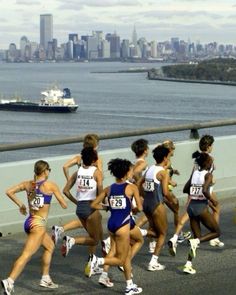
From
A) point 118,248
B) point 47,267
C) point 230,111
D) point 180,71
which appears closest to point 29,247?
point 47,267

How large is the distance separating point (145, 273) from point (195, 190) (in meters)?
1.17

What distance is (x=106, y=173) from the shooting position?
36.2ft

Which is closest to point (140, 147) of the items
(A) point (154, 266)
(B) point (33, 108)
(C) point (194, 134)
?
(A) point (154, 266)

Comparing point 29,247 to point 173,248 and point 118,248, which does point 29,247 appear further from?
point 173,248

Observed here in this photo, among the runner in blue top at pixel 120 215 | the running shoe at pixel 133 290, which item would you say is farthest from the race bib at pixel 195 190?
the running shoe at pixel 133 290

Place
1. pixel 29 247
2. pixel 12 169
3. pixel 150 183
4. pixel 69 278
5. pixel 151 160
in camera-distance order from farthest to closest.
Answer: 1. pixel 151 160
2. pixel 12 169
3. pixel 150 183
4. pixel 69 278
5. pixel 29 247

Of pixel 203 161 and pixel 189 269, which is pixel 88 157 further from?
pixel 189 269

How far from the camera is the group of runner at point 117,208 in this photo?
24.6ft

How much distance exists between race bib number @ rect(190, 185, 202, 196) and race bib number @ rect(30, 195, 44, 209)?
1.96m

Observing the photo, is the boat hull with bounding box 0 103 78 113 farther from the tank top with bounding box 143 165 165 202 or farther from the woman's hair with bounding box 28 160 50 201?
the woman's hair with bounding box 28 160 50 201

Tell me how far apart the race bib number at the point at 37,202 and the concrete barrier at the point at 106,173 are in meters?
2.44

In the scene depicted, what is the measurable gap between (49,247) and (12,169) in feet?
8.21

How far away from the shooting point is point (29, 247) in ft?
24.3

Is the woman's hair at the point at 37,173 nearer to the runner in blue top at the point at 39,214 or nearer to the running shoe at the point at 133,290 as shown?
the runner in blue top at the point at 39,214
